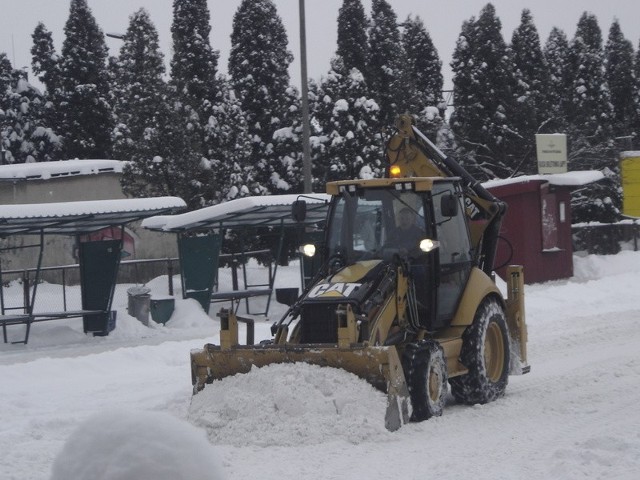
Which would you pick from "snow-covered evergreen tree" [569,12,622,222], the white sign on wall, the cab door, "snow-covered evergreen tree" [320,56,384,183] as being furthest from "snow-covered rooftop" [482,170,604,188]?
the cab door

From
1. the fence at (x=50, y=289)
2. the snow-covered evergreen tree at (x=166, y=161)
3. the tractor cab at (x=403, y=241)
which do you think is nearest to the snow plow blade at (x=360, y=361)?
the tractor cab at (x=403, y=241)

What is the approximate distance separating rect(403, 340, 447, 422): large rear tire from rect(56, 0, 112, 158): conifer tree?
46.3 meters

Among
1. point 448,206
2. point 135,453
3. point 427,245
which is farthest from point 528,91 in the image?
point 135,453

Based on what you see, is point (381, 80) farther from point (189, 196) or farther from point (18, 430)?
point (18, 430)

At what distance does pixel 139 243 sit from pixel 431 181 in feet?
88.1

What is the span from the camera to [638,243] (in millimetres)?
39406

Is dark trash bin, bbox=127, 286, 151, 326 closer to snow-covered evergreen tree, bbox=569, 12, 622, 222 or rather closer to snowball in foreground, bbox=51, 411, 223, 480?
snowball in foreground, bbox=51, 411, 223, 480

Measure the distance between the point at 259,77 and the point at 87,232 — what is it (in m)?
27.2

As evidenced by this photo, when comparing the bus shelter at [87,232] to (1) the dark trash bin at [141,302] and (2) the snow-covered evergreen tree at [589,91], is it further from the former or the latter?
(2) the snow-covered evergreen tree at [589,91]

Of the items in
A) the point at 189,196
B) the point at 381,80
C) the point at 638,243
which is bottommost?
the point at 638,243

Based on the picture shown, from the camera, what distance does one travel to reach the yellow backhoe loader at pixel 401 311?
9.69m

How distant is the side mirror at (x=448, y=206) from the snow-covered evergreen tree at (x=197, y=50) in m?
32.5

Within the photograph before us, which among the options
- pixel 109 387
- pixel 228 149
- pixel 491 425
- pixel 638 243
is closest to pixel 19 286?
pixel 109 387

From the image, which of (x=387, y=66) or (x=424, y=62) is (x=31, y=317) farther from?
(x=424, y=62)
